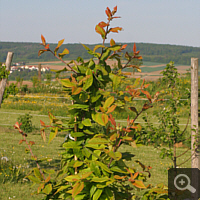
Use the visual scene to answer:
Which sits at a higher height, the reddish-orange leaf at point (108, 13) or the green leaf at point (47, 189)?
the reddish-orange leaf at point (108, 13)

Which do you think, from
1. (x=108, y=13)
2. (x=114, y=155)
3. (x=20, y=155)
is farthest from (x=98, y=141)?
(x=20, y=155)

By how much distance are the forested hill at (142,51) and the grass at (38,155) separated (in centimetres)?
5594

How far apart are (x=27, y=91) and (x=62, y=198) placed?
19241 millimetres

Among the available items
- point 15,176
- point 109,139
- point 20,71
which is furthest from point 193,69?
point 20,71

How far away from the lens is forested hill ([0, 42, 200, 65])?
68000 mm

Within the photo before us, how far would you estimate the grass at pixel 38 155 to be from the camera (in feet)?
15.3

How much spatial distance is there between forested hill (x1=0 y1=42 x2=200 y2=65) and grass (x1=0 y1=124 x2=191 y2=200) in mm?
55943

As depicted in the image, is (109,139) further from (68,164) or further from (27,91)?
(27,91)

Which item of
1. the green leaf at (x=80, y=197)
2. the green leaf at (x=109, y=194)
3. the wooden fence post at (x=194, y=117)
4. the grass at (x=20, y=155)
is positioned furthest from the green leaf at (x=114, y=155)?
the wooden fence post at (x=194, y=117)

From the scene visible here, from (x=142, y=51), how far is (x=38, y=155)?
240 ft

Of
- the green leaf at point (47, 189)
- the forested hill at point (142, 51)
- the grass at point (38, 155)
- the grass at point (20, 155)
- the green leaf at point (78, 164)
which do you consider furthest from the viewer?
the forested hill at point (142, 51)

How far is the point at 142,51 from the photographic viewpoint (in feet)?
255

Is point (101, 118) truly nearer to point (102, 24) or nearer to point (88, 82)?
point (88, 82)

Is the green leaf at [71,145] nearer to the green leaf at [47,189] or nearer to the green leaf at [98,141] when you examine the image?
the green leaf at [98,141]
